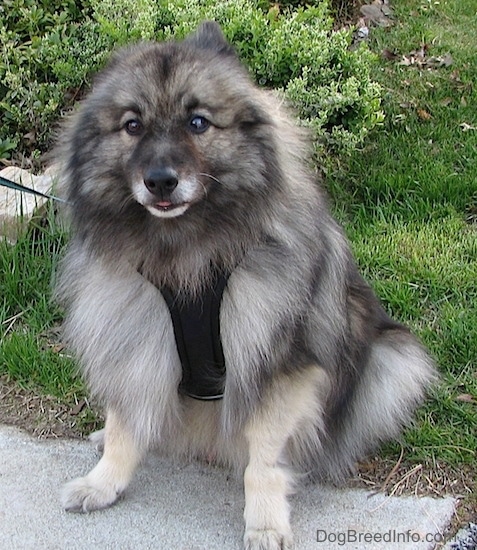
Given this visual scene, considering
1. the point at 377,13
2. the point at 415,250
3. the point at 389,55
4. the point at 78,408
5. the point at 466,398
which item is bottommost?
the point at 78,408

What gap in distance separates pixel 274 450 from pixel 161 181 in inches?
38.1

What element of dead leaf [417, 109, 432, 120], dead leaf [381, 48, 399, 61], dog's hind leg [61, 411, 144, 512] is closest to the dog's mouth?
dog's hind leg [61, 411, 144, 512]

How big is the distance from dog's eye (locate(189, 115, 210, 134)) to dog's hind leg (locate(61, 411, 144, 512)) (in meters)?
1.01

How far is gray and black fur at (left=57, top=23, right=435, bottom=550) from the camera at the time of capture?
2258 millimetres

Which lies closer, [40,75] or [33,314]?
[33,314]

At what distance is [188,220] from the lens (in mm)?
2320

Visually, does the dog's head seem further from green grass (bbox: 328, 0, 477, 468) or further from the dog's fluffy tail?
green grass (bbox: 328, 0, 477, 468)

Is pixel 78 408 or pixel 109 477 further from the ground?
pixel 109 477

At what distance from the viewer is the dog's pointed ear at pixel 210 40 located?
96.4 inches

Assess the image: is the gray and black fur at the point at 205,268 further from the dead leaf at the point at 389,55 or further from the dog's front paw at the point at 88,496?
the dead leaf at the point at 389,55

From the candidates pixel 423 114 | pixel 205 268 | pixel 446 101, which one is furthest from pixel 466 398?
pixel 446 101

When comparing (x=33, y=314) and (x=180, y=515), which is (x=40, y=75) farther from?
(x=180, y=515)

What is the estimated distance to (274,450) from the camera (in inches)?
99.9

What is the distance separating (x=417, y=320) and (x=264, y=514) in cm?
139
